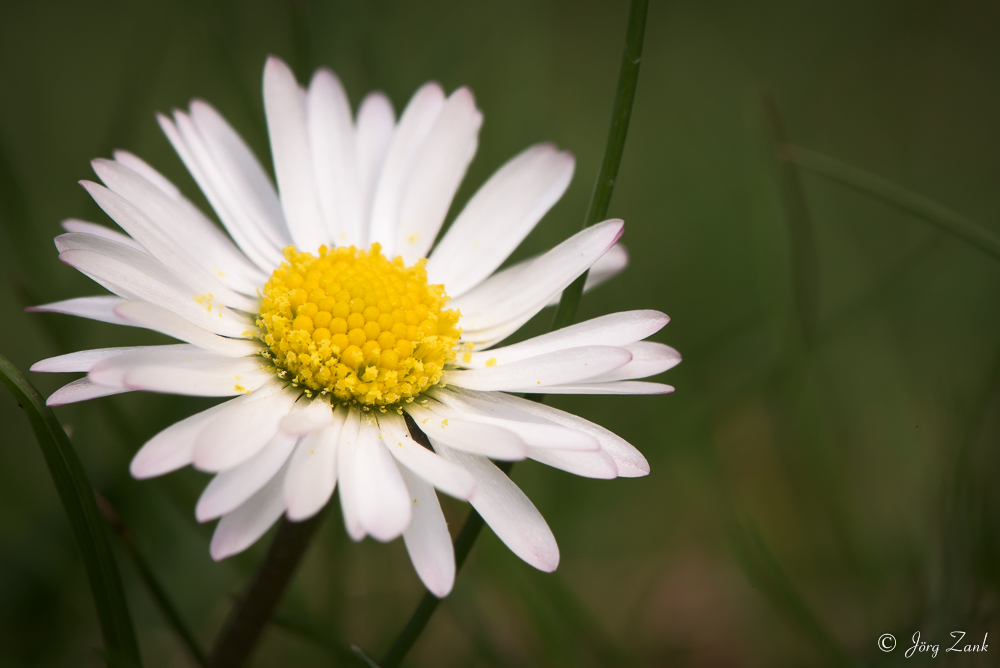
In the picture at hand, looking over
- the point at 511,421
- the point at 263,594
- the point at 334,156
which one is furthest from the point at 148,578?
the point at 334,156

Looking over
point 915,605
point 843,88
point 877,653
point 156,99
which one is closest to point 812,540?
point 915,605

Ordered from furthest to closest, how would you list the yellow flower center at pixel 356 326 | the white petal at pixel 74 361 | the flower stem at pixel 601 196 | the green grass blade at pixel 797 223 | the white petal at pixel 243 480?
the green grass blade at pixel 797 223 < the yellow flower center at pixel 356 326 < the flower stem at pixel 601 196 < the white petal at pixel 74 361 < the white petal at pixel 243 480

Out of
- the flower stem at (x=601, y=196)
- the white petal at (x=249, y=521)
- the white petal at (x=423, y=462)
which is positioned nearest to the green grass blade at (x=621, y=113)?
the flower stem at (x=601, y=196)

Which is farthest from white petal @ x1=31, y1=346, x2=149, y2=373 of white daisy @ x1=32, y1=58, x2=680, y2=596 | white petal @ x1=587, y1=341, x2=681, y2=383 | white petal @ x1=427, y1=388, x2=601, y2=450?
white petal @ x1=587, y1=341, x2=681, y2=383

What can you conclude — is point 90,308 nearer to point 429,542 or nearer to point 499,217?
point 429,542

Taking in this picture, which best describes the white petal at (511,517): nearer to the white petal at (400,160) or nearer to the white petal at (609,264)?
the white petal at (609,264)

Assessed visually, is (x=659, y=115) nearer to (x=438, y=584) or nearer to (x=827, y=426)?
(x=827, y=426)
